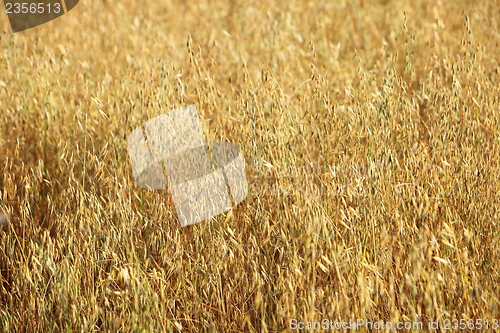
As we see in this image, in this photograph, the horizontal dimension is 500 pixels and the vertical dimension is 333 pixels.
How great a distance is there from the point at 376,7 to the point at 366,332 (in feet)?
10.0

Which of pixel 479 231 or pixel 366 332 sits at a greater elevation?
pixel 479 231

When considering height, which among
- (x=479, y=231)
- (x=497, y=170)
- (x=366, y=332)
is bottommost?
(x=366, y=332)

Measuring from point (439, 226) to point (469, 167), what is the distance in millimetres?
275

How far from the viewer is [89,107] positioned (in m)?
2.60

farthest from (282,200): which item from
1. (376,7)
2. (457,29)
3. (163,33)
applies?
(376,7)

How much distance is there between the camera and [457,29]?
358cm

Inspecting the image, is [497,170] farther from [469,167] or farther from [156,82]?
[156,82]

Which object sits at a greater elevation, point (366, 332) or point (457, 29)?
point (457, 29)

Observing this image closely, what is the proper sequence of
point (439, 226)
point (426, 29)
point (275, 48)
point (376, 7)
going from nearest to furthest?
point (439, 226)
point (275, 48)
point (426, 29)
point (376, 7)

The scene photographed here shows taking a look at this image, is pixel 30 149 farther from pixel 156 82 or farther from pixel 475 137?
pixel 475 137

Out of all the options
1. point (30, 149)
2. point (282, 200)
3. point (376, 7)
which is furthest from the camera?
point (376, 7)

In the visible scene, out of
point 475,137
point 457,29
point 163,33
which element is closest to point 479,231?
point 475,137

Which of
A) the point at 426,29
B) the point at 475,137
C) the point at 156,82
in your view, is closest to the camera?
the point at 475,137

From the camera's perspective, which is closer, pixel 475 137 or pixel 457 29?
pixel 475 137
